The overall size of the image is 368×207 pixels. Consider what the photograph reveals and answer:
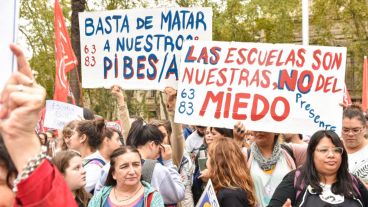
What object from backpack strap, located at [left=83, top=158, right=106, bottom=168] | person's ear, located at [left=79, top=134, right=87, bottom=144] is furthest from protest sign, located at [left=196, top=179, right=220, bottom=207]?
person's ear, located at [left=79, top=134, right=87, bottom=144]

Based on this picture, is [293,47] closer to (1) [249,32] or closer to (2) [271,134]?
(2) [271,134]

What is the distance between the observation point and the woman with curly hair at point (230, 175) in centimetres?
518

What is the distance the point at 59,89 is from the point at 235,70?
3.06m

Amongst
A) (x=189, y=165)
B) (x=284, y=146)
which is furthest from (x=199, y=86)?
(x=284, y=146)

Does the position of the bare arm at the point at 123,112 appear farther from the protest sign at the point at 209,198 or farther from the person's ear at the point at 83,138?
the protest sign at the point at 209,198

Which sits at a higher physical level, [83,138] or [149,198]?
[83,138]

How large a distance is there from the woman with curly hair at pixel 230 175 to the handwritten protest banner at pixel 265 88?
0.85m

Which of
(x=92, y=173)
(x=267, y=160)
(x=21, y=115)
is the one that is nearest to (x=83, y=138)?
(x=92, y=173)

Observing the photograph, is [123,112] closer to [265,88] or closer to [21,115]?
[265,88]

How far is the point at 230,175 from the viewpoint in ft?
17.3

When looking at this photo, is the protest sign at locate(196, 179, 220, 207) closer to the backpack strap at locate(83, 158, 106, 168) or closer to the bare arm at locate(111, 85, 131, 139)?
the backpack strap at locate(83, 158, 106, 168)

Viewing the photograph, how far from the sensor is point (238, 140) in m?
6.10

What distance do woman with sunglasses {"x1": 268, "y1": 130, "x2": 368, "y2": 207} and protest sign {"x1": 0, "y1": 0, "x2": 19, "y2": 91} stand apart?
8.47ft

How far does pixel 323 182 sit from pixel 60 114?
12.8 feet
